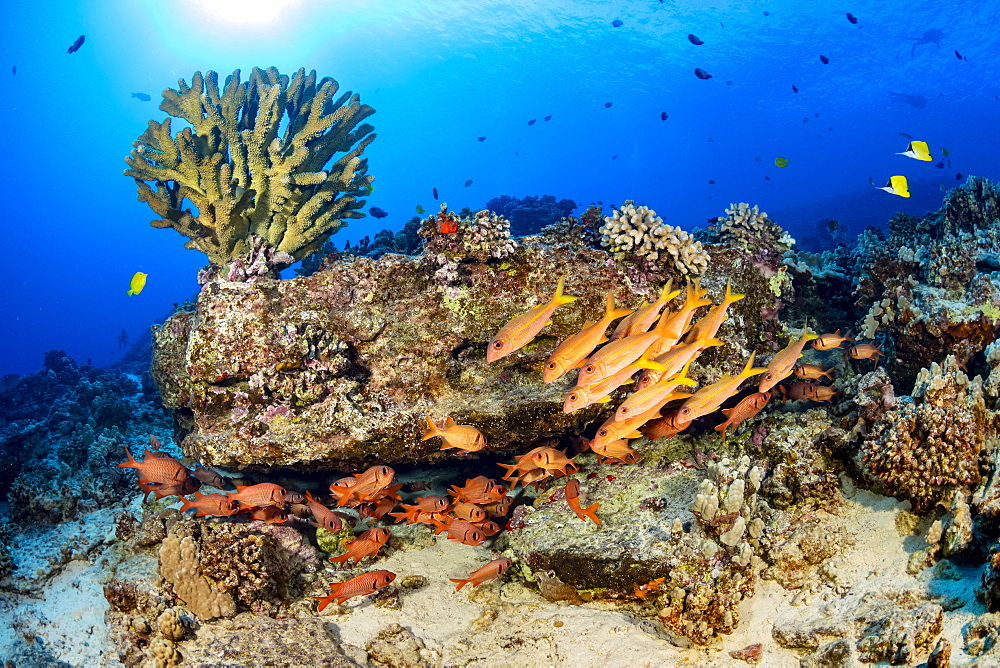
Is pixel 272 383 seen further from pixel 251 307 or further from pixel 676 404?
pixel 676 404

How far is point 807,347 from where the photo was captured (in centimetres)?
683

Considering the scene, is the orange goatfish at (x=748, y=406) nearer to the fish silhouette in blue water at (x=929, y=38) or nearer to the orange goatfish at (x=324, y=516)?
the orange goatfish at (x=324, y=516)

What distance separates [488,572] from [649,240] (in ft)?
14.2

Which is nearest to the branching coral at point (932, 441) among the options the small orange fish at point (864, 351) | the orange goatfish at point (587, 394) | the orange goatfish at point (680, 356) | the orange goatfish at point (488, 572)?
the small orange fish at point (864, 351)

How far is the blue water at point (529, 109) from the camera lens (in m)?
56.0

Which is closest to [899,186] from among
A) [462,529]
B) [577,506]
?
[577,506]

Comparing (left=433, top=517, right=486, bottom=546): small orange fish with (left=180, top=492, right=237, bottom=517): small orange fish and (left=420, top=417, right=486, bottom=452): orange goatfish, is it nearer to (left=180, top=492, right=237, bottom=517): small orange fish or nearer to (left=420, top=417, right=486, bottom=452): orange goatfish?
(left=420, top=417, right=486, bottom=452): orange goatfish

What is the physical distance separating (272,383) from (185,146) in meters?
3.83

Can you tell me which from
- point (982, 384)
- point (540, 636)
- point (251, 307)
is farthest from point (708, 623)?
point (251, 307)

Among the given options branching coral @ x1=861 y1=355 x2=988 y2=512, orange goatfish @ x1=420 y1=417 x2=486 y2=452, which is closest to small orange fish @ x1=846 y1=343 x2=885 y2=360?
branching coral @ x1=861 y1=355 x2=988 y2=512

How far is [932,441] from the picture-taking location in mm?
4082

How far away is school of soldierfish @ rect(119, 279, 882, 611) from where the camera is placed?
11.5 feet

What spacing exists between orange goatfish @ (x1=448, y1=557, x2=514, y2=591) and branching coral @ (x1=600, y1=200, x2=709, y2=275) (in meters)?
3.91

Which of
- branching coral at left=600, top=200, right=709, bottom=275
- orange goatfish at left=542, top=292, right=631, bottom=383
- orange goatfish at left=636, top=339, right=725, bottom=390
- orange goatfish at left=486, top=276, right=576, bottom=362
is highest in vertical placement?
branching coral at left=600, top=200, right=709, bottom=275
